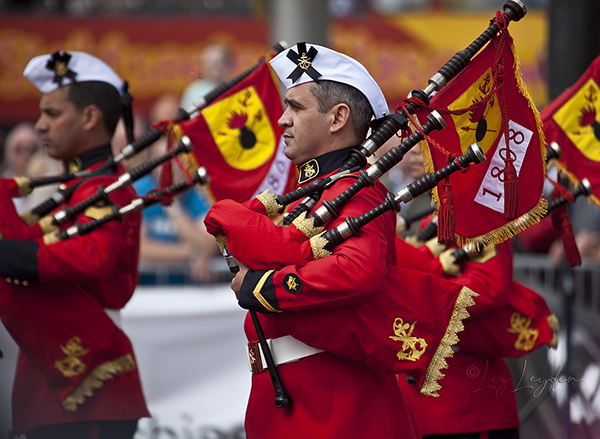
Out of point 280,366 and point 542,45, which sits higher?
point 542,45

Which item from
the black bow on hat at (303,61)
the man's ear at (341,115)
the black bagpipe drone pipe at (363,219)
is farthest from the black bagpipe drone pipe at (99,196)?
the man's ear at (341,115)

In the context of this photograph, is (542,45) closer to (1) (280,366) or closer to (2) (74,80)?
(2) (74,80)

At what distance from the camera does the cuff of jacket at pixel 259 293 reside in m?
2.08

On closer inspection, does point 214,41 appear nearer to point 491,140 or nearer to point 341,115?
→ point 491,140

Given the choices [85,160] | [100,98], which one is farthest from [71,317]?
[100,98]

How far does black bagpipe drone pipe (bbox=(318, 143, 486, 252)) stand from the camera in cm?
211

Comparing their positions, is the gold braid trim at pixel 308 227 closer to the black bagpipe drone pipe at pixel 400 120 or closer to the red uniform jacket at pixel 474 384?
the black bagpipe drone pipe at pixel 400 120

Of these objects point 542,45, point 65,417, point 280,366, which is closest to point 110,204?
point 65,417

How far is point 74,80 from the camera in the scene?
3.31 meters

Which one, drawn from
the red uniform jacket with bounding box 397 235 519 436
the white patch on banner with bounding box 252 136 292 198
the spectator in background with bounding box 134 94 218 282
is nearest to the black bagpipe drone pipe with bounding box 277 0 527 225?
the red uniform jacket with bounding box 397 235 519 436

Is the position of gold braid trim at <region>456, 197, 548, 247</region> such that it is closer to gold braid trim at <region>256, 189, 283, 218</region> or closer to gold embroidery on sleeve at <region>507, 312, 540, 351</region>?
gold embroidery on sleeve at <region>507, 312, 540, 351</region>

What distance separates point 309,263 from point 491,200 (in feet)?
2.67

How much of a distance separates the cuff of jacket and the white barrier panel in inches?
87.4

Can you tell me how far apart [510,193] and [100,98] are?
1.93 metres
